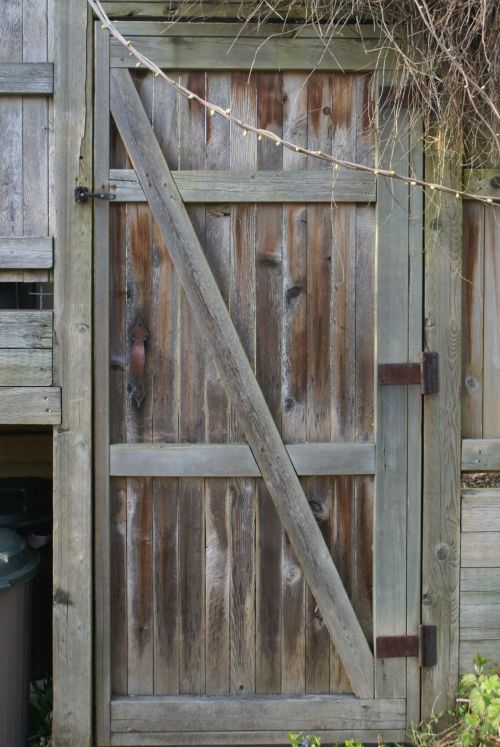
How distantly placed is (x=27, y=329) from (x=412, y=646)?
2.02m

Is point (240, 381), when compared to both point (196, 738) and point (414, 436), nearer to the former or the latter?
point (414, 436)

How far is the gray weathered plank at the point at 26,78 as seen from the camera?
314cm

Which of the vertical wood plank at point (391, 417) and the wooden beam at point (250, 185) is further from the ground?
the wooden beam at point (250, 185)

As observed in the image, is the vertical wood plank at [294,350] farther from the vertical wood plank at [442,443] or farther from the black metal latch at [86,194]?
the black metal latch at [86,194]

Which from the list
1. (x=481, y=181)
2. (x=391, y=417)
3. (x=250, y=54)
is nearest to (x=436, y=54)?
(x=481, y=181)

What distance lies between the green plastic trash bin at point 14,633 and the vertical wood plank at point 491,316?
1.96 meters

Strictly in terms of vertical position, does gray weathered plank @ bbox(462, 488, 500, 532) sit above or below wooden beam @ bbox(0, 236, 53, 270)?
below

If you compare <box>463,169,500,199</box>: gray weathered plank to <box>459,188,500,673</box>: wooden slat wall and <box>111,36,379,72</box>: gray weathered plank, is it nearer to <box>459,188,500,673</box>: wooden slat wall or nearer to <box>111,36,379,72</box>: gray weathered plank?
<box>459,188,500,673</box>: wooden slat wall

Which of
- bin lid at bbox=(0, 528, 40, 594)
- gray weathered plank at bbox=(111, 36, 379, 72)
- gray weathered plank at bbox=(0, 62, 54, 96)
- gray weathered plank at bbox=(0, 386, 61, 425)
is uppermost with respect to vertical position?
gray weathered plank at bbox=(111, 36, 379, 72)

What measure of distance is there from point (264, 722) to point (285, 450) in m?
1.12

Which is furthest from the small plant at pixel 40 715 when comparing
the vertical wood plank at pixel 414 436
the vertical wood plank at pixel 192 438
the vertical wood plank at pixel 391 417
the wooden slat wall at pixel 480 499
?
the wooden slat wall at pixel 480 499

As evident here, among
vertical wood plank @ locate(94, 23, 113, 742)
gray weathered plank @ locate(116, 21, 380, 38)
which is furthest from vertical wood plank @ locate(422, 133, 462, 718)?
vertical wood plank @ locate(94, 23, 113, 742)

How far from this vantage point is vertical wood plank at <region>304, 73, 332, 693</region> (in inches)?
126

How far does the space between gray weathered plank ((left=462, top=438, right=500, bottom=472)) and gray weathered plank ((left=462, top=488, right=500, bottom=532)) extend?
121mm
